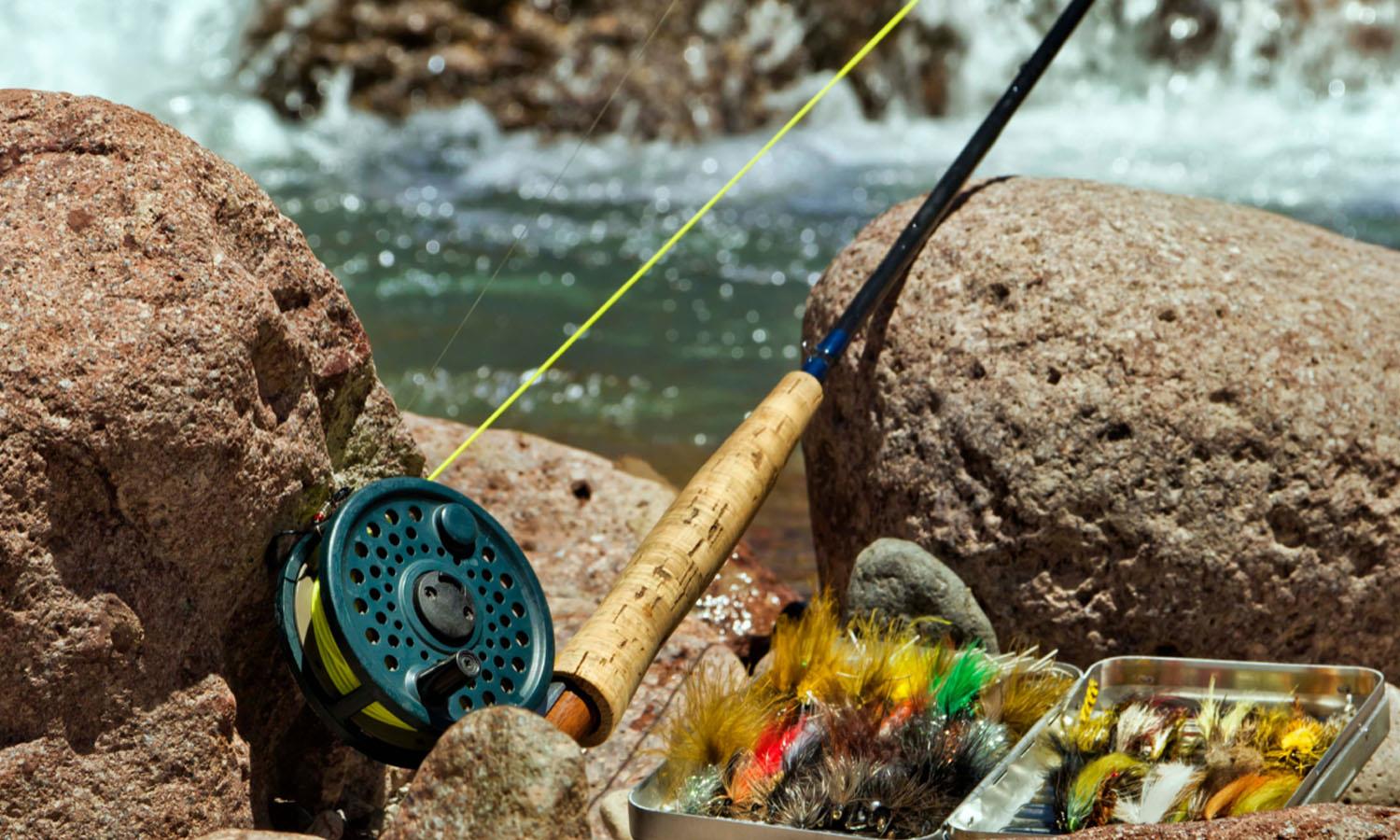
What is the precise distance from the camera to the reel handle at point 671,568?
98.0 inches

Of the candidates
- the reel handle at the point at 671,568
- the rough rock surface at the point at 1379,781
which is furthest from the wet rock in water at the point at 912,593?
the rough rock surface at the point at 1379,781

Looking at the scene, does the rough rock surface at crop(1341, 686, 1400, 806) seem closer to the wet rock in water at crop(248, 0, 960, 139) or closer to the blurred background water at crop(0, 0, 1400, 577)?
the blurred background water at crop(0, 0, 1400, 577)

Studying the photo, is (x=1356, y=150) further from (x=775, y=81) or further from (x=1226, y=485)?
(x=1226, y=485)

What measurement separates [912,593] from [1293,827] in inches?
43.3

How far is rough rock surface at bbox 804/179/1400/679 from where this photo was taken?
3295 millimetres

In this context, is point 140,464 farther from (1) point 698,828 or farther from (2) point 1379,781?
(2) point 1379,781

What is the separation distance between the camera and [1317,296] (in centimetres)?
350

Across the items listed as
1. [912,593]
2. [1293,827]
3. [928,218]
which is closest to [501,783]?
[1293,827]

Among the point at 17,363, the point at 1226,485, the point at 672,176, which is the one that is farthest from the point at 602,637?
the point at 672,176

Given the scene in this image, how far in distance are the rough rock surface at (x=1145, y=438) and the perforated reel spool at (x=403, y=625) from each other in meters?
1.17

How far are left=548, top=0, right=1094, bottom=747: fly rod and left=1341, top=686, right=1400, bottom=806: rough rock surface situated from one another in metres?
1.13

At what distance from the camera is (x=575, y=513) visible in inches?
169

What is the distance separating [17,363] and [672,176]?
913 centimetres

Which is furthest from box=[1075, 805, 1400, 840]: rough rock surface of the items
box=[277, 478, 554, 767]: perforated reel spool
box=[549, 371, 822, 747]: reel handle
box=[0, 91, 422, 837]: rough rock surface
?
box=[0, 91, 422, 837]: rough rock surface
